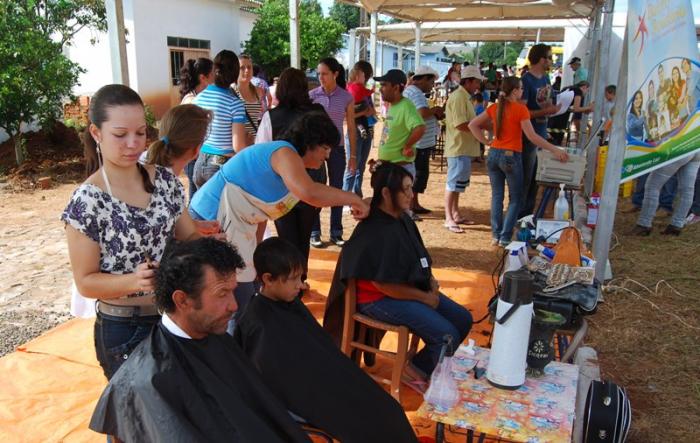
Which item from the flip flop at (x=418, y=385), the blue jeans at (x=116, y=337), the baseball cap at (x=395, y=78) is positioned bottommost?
the flip flop at (x=418, y=385)

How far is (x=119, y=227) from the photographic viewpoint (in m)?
1.85

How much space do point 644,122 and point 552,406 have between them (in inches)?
104

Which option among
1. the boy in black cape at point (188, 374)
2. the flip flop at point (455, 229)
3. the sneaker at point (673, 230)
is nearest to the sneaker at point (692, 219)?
the sneaker at point (673, 230)

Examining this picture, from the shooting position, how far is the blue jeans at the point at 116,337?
75.7 inches

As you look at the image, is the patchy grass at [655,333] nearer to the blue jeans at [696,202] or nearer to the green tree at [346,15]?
the blue jeans at [696,202]

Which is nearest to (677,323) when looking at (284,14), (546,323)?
(546,323)

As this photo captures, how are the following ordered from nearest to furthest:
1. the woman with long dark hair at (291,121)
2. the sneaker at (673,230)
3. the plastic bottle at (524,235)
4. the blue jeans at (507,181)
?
the plastic bottle at (524,235), the woman with long dark hair at (291,121), the blue jeans at (507,181), the sneaker at (673,230)

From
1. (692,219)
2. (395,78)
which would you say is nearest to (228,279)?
(395,78)

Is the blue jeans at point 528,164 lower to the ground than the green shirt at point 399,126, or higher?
lower

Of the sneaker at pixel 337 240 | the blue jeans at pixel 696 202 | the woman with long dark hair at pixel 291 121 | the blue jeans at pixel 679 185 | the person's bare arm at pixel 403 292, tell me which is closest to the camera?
the person's bare arm at pixel 403 292

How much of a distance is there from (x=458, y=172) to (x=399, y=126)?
3.24ft

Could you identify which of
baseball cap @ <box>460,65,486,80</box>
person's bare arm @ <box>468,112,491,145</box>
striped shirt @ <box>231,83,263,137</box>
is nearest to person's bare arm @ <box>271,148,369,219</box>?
striped shirt @ <box>231,83,263,137</box>

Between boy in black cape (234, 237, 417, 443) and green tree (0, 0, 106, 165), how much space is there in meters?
7.34

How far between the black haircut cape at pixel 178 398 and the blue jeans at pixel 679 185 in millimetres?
5550
